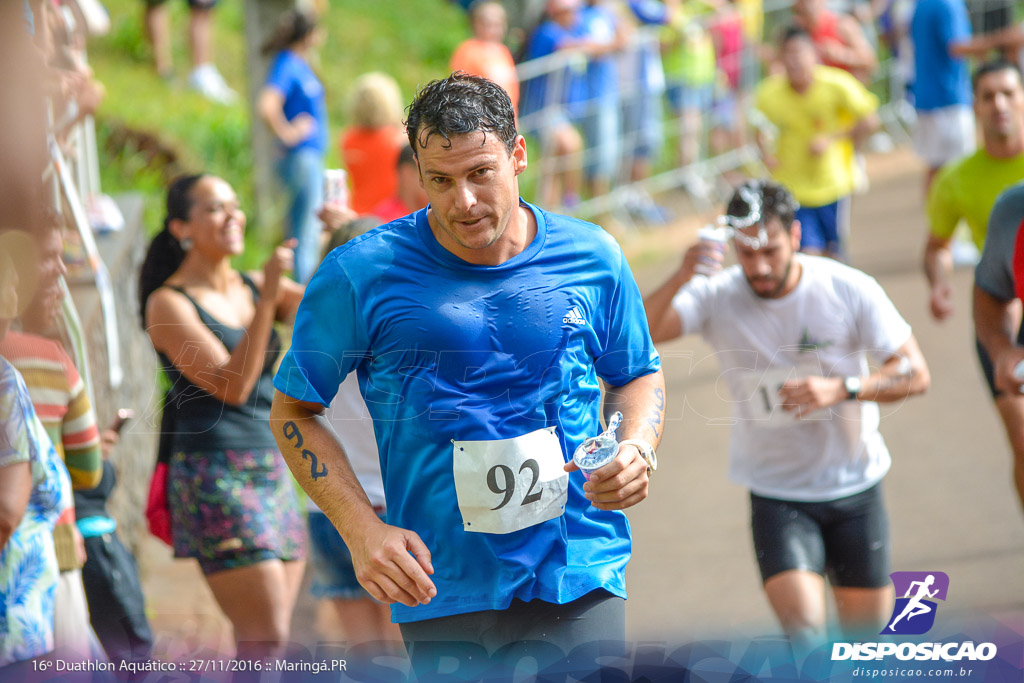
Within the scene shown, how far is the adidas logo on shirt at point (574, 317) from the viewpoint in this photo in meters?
2.88

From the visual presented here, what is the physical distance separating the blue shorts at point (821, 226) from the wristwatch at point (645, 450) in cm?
540

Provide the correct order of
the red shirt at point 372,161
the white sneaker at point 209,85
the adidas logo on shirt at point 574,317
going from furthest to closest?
the white sneaker at point 209,85
the red shirt at point 372,161
the adidas logo on shirt at point 574,317

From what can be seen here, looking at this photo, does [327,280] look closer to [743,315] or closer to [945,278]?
[743,315]

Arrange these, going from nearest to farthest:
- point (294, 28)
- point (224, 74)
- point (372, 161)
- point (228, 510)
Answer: point (228, 510) < point (372, 161) < point (294, 28) < point (224, 74)

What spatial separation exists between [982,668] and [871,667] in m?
0.29

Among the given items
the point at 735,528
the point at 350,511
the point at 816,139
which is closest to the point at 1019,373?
the point at 735,528

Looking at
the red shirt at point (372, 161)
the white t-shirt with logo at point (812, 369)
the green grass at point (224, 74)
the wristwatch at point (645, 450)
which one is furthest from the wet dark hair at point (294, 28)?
the wristwatch at point (645, 450)

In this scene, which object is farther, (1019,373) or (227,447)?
(227,447)

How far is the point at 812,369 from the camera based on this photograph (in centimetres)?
408

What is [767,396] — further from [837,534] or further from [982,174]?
[982,174]

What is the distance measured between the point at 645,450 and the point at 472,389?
437 mm

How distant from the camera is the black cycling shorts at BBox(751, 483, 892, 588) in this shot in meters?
4.04

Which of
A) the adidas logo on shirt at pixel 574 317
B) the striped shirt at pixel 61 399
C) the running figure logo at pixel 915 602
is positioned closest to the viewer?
the adidas logo on shirt at pixel 574 317

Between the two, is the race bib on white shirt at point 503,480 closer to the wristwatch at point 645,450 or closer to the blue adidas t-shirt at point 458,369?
the blue adidas t-shirt at point 458,369
